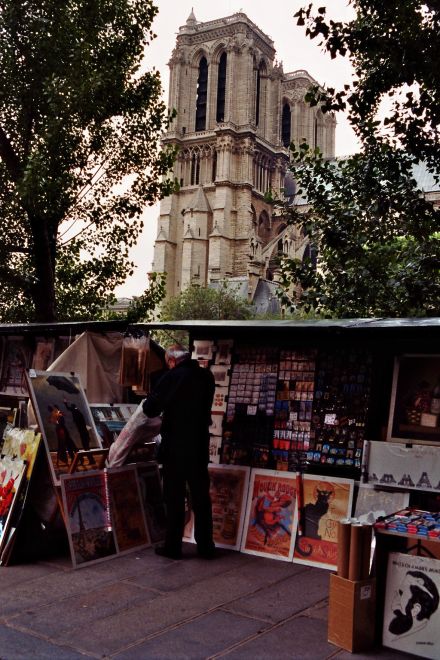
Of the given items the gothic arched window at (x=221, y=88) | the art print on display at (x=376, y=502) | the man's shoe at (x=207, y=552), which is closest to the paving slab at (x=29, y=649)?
the man's shoe at (x=207, y=552)

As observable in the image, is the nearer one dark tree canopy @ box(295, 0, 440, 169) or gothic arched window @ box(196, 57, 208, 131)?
dark tree canopy @ box(295, 0, 440, 169)

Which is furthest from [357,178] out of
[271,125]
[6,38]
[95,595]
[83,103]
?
[271,125]

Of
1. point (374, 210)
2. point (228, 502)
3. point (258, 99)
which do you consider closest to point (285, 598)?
point (228, 502)

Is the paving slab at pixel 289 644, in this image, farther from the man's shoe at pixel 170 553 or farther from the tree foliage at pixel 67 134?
the tree foliage at pixel 67 134

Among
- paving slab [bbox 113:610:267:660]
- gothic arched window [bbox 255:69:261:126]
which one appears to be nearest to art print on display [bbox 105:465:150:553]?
paving slab [bbox 113:610:267:660]

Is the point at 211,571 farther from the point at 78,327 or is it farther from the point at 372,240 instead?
the point at 372,240

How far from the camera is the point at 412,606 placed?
4484mm

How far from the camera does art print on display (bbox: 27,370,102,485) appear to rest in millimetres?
6559

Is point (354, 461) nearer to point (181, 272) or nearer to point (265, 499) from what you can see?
point (265, 499)

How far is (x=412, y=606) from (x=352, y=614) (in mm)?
402

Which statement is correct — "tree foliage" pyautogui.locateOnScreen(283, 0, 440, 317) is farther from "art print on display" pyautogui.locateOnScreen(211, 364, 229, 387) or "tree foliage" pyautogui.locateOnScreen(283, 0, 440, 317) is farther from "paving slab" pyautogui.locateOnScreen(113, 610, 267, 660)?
"paving slab" pyautogui.locateOnScreen(113, 610, 267, 660)

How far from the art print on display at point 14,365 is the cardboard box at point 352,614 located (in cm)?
565

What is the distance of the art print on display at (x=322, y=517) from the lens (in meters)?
6.32

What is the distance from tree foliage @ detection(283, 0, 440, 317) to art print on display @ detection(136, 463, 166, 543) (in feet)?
18.1
